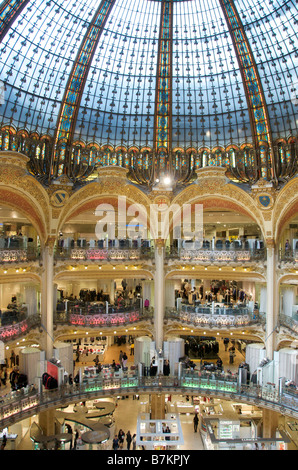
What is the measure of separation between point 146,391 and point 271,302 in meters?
11.7

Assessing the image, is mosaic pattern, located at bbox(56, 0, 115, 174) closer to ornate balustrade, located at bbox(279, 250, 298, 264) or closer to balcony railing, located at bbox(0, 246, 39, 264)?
balcony railing, located at bbox(0, 246, 39, 264)

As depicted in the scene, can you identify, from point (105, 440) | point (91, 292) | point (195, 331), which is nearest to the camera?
point (105, 440)

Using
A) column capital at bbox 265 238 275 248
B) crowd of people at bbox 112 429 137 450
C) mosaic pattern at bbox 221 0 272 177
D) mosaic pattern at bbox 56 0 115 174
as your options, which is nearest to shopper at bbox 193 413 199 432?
crowd of people at bbox 112 429 137 450

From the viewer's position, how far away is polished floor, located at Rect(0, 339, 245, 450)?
28500 millimetres

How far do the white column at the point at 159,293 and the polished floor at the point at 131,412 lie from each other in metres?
4.20

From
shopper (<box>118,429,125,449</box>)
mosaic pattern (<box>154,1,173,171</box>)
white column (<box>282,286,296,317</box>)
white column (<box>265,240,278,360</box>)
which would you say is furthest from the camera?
white column (<box>282,286,296,317</box>)

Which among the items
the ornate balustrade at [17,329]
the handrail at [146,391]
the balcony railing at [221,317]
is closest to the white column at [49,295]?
the ornate balustrade at [17,329]

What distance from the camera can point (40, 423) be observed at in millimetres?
29297

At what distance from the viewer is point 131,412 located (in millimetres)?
33094

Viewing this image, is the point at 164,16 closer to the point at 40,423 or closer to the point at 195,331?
the point at 195,331

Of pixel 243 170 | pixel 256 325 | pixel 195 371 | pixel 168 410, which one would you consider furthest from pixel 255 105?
pixel 168 410

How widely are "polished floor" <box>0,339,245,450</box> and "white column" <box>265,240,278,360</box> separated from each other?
13.5 ft

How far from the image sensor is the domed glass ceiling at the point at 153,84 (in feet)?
90.6

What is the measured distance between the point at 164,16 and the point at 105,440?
29844mm
